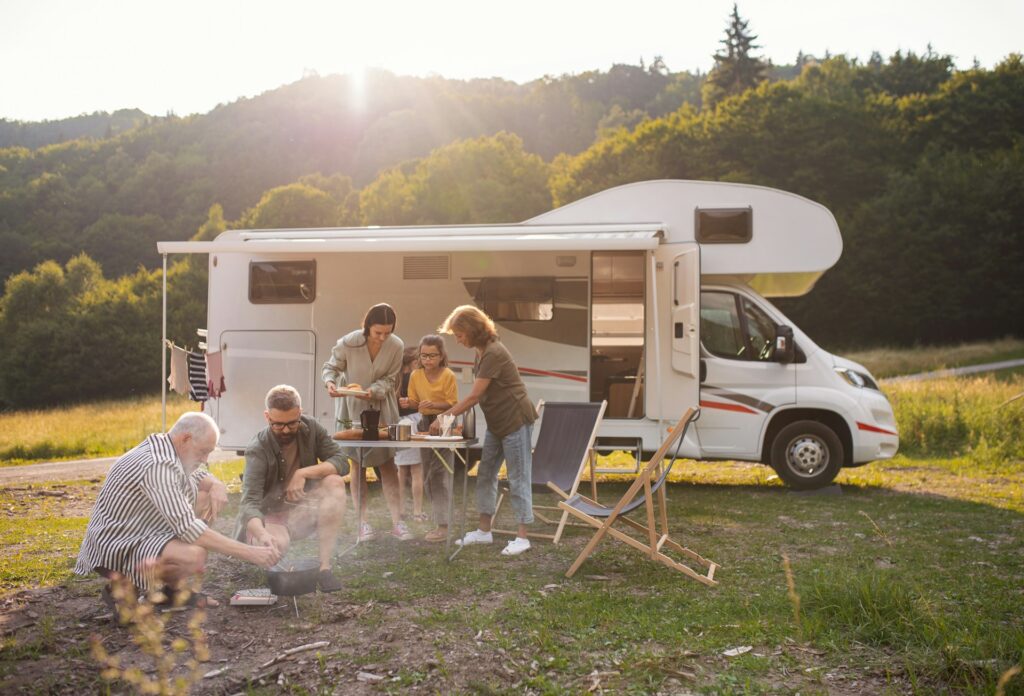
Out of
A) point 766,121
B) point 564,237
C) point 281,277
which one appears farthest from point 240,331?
point 766,121

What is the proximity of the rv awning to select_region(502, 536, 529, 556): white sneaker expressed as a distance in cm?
265

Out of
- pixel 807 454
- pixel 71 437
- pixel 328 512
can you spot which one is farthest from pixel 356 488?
pixel 71 437

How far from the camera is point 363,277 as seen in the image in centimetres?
885

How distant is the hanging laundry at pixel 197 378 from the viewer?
330 inches

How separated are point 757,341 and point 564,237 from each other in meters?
2.12

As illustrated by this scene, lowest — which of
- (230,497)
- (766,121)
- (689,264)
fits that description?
(230,497)

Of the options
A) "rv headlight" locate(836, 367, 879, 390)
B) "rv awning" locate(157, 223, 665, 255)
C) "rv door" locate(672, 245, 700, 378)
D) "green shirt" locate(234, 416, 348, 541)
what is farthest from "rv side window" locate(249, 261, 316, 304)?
"rv headlight" locate(836, 367, 879, 390)

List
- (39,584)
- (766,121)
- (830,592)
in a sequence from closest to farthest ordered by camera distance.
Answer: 1. (830,592)
2. (39,584)
3. (766,121)

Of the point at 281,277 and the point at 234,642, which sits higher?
the point at 281,277

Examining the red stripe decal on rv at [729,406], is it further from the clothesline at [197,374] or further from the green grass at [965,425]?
the clothesline at [197,374]

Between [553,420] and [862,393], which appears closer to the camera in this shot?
[553,420]

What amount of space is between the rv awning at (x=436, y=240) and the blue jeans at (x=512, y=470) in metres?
2.23

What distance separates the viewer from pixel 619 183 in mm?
34625

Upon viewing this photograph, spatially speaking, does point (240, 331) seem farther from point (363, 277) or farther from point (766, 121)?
point (766, 121)
